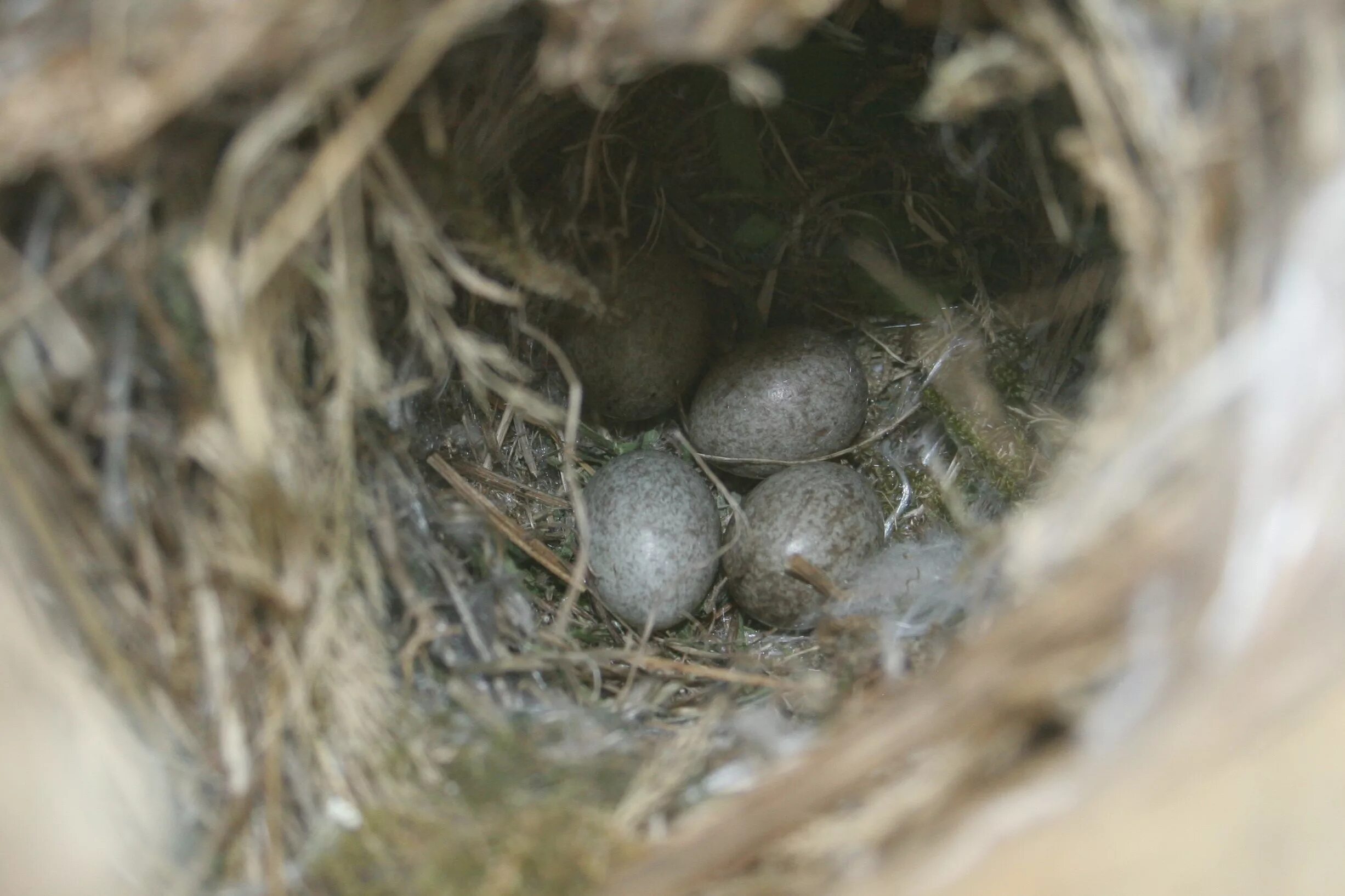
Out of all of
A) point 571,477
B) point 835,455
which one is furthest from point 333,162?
point 835,455

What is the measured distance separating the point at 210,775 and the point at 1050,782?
0.64 metres

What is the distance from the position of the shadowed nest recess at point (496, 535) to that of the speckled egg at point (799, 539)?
136 millimetres

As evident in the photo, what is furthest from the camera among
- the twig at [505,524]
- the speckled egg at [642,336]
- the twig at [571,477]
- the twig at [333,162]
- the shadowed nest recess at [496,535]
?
the speckled egg at [642,336]

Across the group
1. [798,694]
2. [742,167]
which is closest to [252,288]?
[798,694]

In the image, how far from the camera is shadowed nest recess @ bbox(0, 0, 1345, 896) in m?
0.65

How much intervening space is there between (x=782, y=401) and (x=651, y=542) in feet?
0.88

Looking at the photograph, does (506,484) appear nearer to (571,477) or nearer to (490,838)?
(571,477)

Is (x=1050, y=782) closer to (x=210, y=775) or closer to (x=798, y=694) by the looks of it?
(x=798, y=694)

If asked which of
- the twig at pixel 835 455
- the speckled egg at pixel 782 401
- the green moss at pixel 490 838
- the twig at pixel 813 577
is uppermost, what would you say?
the speckled egg at pixel 782 401

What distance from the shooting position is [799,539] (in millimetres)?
1354

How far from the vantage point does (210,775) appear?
86 centimetres

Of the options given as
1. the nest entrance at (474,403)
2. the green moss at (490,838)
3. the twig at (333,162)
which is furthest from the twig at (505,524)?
the twig at (333,162)

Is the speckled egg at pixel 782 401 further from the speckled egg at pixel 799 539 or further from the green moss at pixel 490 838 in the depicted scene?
the green moss at pixel 490 838

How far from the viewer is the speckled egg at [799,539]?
4.44 ft
